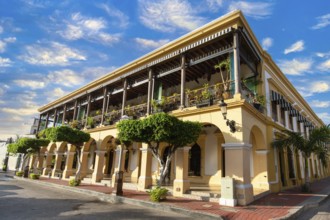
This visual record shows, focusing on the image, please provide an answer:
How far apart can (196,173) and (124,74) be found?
8454 mm

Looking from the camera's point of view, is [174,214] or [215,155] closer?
[174,214]

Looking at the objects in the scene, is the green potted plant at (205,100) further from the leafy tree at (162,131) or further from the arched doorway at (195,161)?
the arched doorway at (195,161)

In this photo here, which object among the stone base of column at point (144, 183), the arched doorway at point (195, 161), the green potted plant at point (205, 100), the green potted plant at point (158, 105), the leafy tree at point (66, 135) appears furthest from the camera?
the arched doorway at point (195, 161)

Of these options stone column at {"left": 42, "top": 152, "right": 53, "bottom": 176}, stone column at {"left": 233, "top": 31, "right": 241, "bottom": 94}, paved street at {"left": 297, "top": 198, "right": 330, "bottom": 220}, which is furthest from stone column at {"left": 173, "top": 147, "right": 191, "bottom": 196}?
stone column at {"left": 42, "top": 152, "right": 53, "bottom": 176}

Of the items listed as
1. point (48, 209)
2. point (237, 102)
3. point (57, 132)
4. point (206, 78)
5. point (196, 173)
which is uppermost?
point (206, 78)

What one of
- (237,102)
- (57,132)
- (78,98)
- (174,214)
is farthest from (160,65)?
(78,98)

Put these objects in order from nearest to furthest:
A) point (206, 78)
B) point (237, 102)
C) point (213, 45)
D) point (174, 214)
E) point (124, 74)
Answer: point (174, 214)
point (237, 102)
point (213, 45)
point (206, 78)
point (124, 74)

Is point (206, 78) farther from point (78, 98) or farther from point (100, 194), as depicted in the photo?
point (78, 98)

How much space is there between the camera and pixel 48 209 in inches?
300

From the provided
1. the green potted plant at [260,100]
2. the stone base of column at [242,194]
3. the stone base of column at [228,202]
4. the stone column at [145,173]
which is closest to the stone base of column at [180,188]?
the stone base of column at [228,202]

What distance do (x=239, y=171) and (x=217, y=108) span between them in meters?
2.80

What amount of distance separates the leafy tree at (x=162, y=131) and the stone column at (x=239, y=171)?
5.56 feet

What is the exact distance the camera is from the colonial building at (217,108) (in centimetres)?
941

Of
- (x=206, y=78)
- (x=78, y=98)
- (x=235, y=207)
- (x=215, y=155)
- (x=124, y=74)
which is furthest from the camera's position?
(x=78, y=98)
